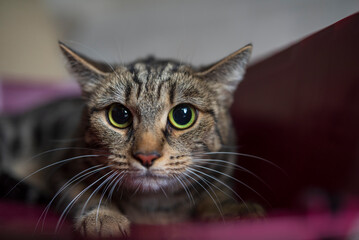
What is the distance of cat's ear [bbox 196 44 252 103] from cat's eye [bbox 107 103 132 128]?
0.80 ft

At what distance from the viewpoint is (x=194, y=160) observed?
0.74m

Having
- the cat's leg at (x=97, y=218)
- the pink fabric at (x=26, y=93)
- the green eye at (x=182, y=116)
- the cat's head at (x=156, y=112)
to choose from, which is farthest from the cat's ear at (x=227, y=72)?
the pink fabric at (x=26, y=93)

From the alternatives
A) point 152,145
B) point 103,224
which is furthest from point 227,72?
point 103,224

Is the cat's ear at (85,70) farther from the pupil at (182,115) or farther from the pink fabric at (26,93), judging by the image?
the pink fabric at (26,93)

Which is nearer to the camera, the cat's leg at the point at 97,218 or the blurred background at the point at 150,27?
the cat's leg at the point at 97,218

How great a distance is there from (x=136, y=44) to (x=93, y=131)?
0.97 meters

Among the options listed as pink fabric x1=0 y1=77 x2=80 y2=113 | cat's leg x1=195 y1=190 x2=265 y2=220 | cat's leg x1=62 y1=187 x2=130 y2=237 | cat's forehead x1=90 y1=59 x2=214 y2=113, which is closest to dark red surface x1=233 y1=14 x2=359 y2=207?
cat's leg x1=195 y1=190 x2=265 y2=220

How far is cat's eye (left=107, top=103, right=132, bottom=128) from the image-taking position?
0.77 metres

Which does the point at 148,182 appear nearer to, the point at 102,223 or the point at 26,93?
the point at 102,223

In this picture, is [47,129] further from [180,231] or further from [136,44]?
[180,231]

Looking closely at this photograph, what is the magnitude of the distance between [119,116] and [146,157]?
17cm

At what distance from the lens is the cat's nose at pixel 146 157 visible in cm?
66

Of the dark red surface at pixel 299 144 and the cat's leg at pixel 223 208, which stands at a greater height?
the dark red surface at pixel 299 144

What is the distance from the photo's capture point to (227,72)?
827 mm
